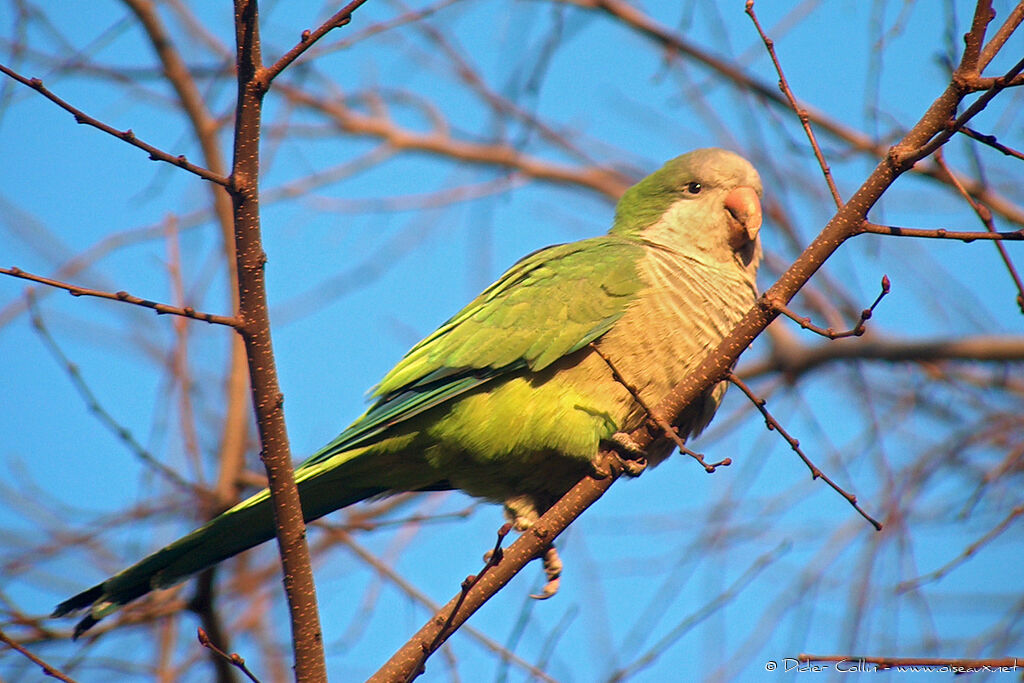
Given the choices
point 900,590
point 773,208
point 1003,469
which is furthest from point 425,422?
point 773,208

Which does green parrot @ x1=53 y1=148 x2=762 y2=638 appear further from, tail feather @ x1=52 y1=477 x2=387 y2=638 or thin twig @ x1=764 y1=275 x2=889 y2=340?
thin twig @ x1=764 y1=275 x2=889 y2=340

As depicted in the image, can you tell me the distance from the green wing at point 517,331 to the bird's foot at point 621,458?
15.5 inches

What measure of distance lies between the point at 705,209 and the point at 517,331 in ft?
3.78

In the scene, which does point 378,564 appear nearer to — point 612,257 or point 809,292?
point 612,257

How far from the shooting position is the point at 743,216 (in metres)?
4.04

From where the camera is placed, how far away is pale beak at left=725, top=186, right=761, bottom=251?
4027 mm

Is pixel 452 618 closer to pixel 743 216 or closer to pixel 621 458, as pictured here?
pixel 621 458

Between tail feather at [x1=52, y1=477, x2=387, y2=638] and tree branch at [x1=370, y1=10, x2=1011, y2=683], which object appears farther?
tail feather at [x1=52, y1=477, x2=387, y2=638]

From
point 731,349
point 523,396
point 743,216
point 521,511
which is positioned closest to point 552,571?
point 521,511

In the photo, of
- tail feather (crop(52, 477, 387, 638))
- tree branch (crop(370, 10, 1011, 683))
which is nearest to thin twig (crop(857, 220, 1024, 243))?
tree branch (crop(370, 10, 1011, 683))

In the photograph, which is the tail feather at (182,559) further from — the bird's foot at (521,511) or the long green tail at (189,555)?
the bird's foot at (521,511)

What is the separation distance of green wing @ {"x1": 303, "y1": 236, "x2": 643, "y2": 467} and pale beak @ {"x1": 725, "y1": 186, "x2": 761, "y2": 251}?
481 mm

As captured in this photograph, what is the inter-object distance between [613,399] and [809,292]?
3.23 m

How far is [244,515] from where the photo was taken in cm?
328
